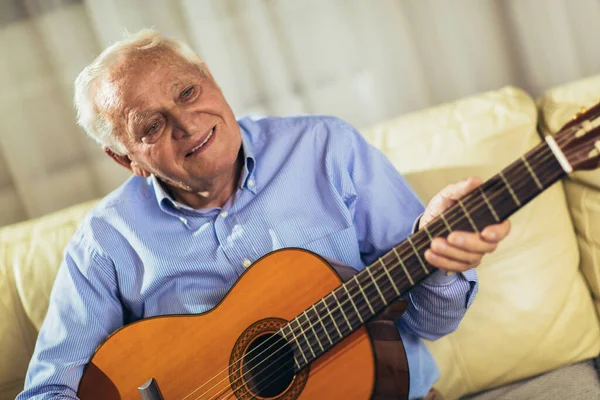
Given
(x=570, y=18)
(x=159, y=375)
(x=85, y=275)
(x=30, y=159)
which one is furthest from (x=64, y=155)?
(x=570, y=18)

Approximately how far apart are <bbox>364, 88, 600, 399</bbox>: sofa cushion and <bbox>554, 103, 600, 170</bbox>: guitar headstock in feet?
2.32

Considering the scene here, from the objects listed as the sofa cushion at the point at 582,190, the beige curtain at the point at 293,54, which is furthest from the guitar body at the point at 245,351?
the beige curtain at the point at 293,54

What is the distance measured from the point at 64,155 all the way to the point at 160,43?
0.83 m

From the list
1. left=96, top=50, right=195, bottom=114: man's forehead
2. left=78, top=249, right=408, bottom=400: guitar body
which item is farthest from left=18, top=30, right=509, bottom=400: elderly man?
left=78, top=249, right=408, bottom=400: guitar body

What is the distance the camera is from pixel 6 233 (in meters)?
1.92

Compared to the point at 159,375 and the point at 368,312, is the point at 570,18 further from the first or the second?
the point at 159,375

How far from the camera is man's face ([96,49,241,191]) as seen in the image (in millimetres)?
1438

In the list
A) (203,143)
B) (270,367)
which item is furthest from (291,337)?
(203,143)

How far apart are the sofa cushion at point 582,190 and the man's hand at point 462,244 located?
0.64 m

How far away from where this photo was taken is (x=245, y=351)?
1.30m

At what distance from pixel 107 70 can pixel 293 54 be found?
725 mm

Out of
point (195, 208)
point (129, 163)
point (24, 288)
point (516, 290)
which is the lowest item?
point (516, 290)

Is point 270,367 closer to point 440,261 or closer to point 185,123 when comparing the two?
point 440,261

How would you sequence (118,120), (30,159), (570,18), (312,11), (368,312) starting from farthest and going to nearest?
(30,159) → (312,11) → (570,18) → (118,120) → (368,312)
